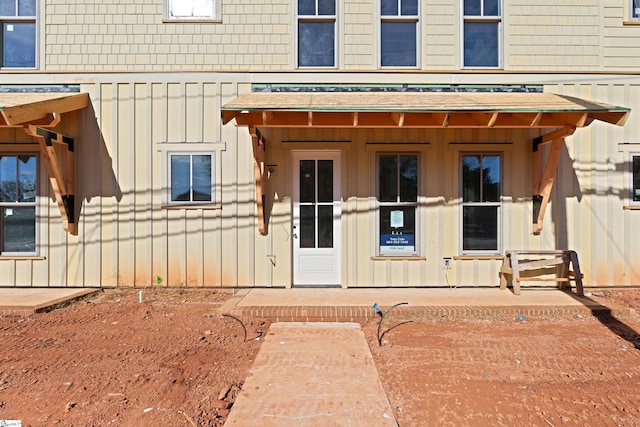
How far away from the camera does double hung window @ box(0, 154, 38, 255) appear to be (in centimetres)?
645

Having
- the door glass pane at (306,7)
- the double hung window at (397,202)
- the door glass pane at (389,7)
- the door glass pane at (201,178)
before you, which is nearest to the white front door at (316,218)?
the double hung window at (397,202)

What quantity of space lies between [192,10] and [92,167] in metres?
3.04

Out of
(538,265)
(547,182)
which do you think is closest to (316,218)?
(538,265)

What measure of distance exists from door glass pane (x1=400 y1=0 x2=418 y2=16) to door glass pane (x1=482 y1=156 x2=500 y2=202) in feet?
8.80

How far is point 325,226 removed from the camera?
653 centimetres

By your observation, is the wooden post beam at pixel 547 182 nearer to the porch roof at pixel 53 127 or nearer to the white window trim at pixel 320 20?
the white window trim at pixel 320 20

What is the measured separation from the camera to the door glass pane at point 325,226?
652 centimetres

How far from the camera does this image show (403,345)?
13.9ft

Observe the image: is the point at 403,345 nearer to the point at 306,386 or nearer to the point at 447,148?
the point at 306,386

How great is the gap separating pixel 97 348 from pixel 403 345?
3211 mm

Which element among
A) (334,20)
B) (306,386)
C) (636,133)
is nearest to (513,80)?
(636,133)

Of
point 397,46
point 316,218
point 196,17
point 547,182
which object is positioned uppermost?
point 196,17

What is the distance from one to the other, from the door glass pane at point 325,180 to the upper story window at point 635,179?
4.93 m

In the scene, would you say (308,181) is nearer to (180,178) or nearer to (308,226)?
(308,226)
